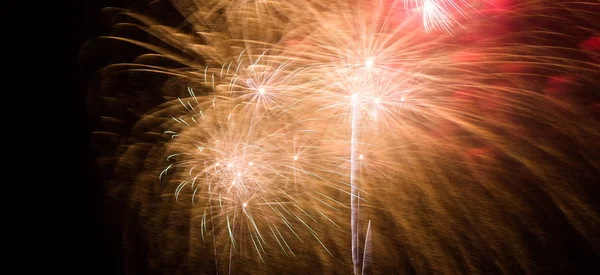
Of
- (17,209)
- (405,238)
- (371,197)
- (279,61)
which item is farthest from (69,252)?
(405,238)

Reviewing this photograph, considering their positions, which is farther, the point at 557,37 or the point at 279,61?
the point at 279,61

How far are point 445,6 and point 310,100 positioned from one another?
2.67 ft

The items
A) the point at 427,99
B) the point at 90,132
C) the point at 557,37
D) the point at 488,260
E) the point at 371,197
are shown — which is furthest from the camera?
the point at 90,132

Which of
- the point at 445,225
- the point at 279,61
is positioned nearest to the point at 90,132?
the point at 279,61

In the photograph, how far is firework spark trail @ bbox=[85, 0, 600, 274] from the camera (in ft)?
5.37

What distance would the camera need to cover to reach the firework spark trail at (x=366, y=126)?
1.64 metres

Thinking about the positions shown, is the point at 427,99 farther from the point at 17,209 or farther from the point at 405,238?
the point at 17,209

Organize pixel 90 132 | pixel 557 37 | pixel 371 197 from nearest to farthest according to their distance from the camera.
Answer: pixel 557 37 → pixel 371 197 → pixel 90 132

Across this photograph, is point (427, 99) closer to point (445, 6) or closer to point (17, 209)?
point (445, 6)

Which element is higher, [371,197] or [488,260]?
[371,197]

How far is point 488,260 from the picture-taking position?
173 centimetres

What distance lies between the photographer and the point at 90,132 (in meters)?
2.11

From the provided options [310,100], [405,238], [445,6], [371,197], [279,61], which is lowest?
[405,238]

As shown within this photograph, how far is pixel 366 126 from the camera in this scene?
6.39ft
